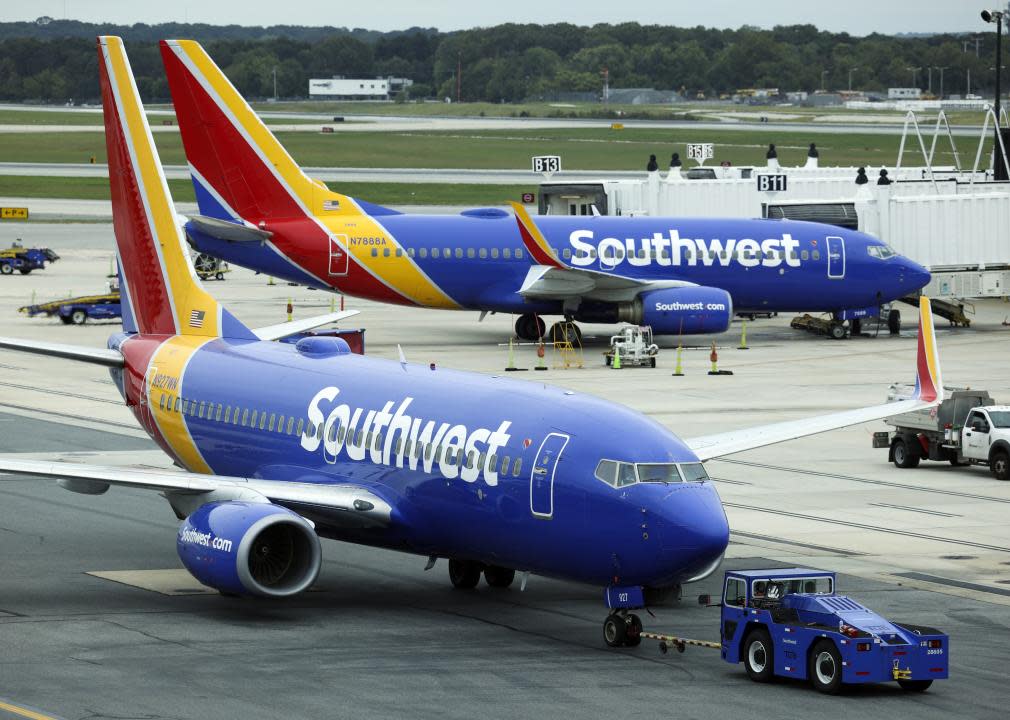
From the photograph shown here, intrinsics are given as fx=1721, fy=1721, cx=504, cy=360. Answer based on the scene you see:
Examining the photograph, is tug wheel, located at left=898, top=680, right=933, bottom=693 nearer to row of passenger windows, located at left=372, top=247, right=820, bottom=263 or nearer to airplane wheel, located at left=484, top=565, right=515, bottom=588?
airplane wheel, located at left=484, top=565, right=515, bottom=588

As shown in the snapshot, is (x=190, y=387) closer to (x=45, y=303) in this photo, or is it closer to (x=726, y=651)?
(x=726, y=651)

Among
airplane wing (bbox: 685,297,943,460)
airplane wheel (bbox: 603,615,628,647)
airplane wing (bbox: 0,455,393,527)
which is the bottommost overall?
airplane wheel (bbox: 603,615,628,647)

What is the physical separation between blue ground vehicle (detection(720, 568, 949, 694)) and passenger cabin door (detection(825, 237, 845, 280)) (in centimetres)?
4300

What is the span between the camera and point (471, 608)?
29.1 m

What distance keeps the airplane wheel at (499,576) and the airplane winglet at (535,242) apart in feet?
105

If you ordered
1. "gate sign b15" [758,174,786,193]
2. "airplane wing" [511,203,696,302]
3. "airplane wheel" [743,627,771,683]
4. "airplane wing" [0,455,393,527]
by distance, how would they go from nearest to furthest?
"airplane wheel" [743,627,771,683], "airplane wing" [0,455,393,527], "airplane wing" [511,203,696,302], "gate sign b15" [758,174,786,193]

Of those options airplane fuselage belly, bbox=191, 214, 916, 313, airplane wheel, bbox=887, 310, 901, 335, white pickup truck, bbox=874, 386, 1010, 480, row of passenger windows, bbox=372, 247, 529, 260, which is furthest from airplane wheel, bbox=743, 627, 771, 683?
airplane wheel, bbox=887, 310, 901, 335

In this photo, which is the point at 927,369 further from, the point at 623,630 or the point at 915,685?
the point at 623,630

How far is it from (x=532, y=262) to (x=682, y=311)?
6066 mm

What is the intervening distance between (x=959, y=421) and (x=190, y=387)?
20344 millimetres

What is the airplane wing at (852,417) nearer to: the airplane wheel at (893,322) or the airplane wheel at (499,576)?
the airplane wheel at (499,576)

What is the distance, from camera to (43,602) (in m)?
29.4

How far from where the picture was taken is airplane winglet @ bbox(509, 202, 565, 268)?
62438 millimetres

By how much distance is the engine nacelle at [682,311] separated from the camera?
6462cm
